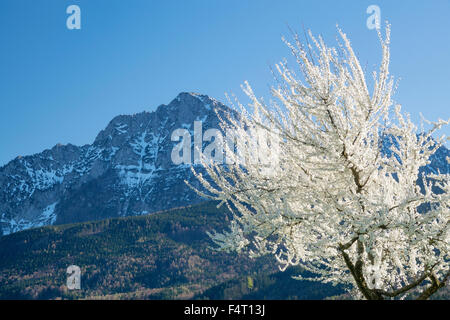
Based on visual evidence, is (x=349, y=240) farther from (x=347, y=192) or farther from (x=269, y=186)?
(x=269, y=186)

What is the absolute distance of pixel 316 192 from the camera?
24.0 feet

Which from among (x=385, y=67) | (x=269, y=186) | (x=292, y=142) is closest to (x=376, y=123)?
(x=385, y=67)

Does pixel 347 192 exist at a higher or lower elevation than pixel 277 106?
lower

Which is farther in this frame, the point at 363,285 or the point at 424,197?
the point at 363,285

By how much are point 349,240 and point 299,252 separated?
193 centimetres

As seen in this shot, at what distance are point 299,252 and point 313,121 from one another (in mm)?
2684

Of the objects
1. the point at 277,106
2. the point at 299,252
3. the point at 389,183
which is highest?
the point at 277,106

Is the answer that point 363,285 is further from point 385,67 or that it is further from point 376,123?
point 385,67

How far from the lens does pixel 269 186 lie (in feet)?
24.7
